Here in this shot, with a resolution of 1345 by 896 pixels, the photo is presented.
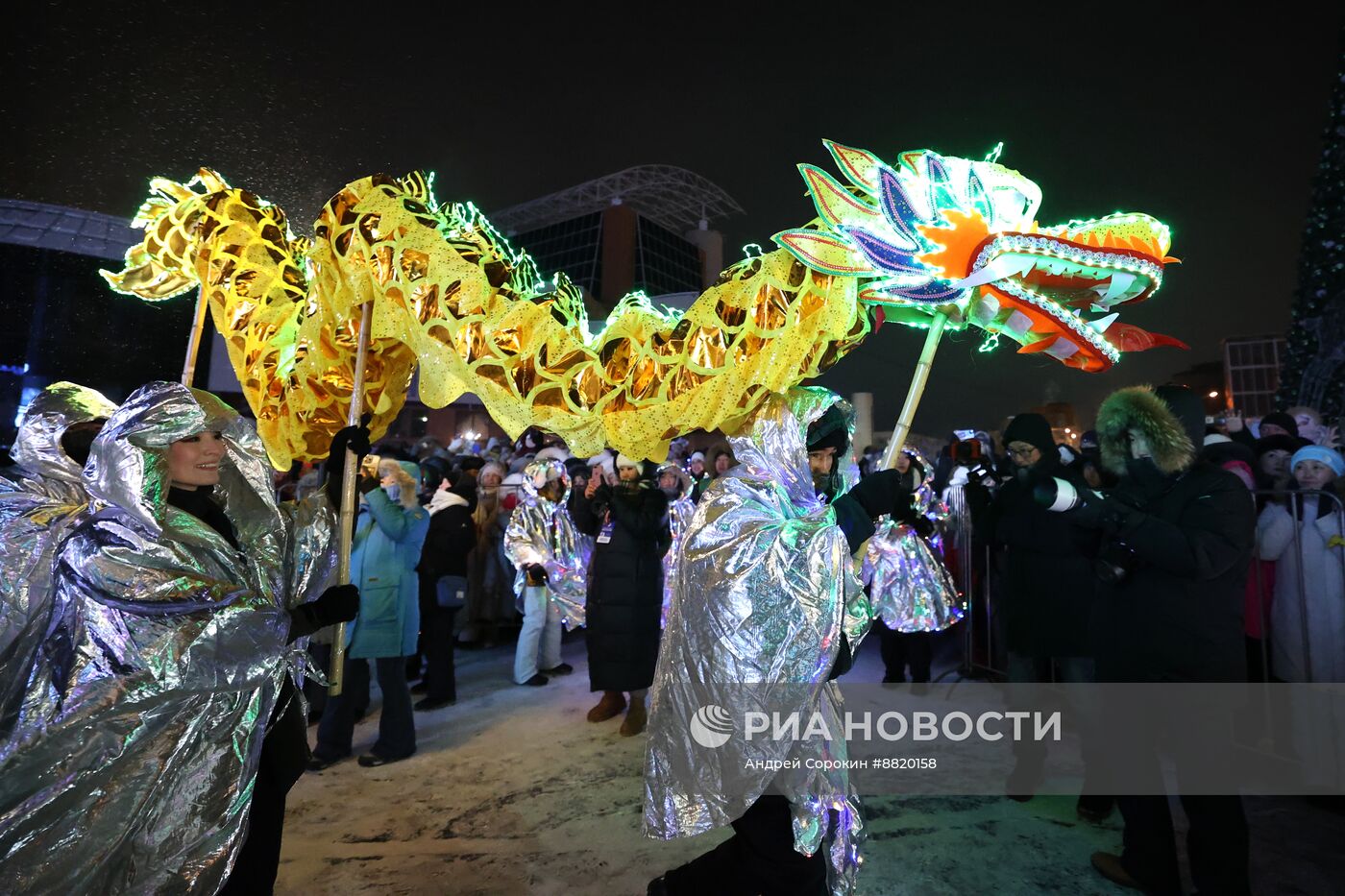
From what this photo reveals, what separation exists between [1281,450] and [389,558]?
575cm

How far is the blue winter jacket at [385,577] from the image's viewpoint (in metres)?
3.95

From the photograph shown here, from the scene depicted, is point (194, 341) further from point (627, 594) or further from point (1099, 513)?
point (1099, 513)

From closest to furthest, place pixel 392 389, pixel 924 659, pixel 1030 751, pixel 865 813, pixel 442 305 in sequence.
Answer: pixel 442 305
pixel 392 389
pixel 865 813
pixel 1030 751
pixel 924 659

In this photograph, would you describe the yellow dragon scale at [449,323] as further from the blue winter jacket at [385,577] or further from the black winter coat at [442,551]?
the black winter coat at [442,551]

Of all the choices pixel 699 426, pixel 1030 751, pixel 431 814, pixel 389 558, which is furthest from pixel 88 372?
pixel 1030 751

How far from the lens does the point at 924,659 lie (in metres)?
5.01

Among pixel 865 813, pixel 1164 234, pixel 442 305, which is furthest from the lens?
pixel 865 813

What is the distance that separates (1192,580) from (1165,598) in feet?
0.37

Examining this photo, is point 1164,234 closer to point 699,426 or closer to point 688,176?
point 699,426

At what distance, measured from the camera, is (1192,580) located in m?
2.37

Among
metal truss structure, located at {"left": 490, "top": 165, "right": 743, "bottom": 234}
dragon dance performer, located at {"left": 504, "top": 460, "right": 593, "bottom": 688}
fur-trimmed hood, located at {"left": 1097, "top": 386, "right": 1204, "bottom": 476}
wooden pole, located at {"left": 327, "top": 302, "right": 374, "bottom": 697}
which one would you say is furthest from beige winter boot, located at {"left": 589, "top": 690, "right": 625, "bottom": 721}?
metal truss structure, located at {"left": 490, "top": 165, "right": 743, "bottom": 234}

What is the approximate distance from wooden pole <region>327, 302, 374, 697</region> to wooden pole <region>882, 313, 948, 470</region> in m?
1.95

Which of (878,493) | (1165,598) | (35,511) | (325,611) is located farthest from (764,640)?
(35,511)

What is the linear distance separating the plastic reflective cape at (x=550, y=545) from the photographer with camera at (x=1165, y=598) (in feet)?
12.9
